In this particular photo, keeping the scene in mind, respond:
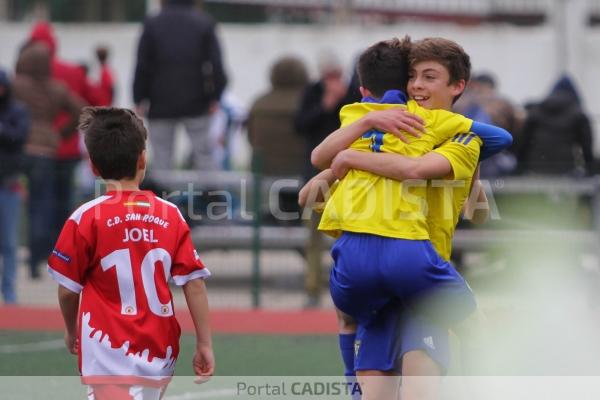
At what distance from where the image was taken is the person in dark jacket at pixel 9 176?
1186 centimetres

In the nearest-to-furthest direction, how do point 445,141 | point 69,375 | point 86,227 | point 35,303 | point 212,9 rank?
1. point 86,227
2. point 445,141
3. point 69,375
4. point 35,303
5. point 212,9

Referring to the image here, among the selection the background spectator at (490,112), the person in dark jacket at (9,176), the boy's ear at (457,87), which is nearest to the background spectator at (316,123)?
the background spectator at (490,112)

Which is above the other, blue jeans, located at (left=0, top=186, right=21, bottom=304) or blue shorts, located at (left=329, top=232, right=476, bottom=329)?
blue shorts, located at (left=329, top=232, right=476, bottom=329)

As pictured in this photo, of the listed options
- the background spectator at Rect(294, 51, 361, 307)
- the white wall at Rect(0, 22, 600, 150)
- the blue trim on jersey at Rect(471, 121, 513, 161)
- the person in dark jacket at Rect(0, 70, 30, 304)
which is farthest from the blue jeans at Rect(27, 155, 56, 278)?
the white wall at Rect(0, 22, 600, 150)

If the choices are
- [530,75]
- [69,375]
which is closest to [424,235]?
[69,375]

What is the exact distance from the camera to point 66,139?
535 inches

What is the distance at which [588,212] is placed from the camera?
40.3ft

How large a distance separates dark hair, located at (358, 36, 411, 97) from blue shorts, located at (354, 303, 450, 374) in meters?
0.90

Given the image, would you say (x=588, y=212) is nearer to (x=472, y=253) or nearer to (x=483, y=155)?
(x=472, y=253)

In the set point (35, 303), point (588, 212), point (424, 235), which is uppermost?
point (424, 235)

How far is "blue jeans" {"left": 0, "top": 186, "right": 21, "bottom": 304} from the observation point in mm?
11867

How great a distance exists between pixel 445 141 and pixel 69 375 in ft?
12.7

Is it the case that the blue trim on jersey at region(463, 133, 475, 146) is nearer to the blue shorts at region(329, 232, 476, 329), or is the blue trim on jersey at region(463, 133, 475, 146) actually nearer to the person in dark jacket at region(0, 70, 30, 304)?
the blue shorts at region(329, 232, 476, 329)

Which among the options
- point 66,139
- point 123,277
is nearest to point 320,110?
point 66,139
